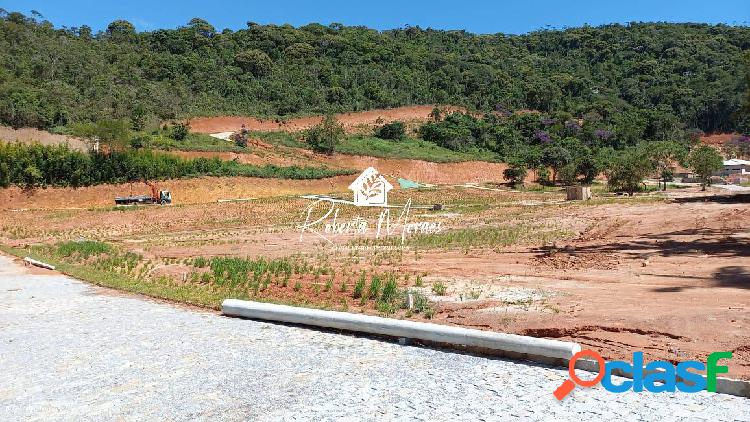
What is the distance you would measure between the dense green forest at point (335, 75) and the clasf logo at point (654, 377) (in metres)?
55.7

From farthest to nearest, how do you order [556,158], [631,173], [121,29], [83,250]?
[121,29] → [556,158] → [631,173] → [83,250]

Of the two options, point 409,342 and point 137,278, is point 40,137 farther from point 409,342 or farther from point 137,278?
point 409,342

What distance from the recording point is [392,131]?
233 feet

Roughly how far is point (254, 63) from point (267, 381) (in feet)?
283

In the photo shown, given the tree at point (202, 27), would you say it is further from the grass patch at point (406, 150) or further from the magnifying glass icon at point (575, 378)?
the magnifying glass icon at point (575, 378)

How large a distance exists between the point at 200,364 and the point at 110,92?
6489 cm

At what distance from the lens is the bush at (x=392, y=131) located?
232 feet

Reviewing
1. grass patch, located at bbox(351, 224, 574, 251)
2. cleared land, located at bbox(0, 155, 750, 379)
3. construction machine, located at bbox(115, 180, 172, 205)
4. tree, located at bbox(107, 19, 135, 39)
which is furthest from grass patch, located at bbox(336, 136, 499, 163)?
tree, located at bbox(107, 19, 135, 39)

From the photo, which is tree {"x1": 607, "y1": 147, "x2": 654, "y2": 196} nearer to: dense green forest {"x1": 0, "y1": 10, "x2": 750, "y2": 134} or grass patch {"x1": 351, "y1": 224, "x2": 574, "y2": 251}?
grass patch {"x1": 351, "y1": 224, "x2": 574, "y2": 251}

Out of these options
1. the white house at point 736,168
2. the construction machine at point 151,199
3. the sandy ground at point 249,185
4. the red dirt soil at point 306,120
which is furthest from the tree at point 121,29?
the white house at point 736,168

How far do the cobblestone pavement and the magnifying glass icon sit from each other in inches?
3.9

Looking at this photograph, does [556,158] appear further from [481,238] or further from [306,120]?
[481,238]

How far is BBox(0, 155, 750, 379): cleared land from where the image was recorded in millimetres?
7965

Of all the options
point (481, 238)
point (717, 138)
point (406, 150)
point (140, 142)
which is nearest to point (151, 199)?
point (140, 142)
